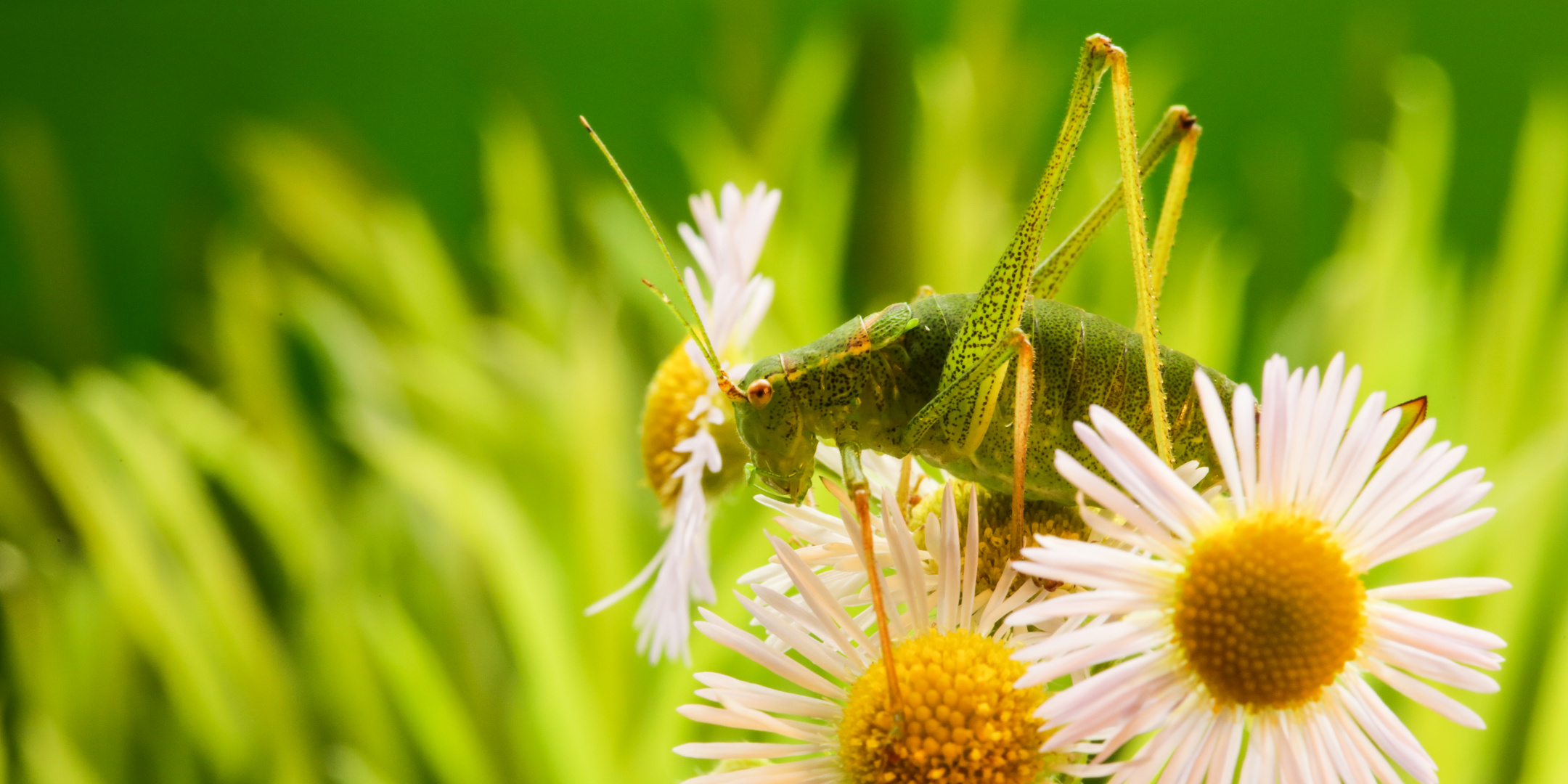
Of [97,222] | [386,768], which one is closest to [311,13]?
[97,222]

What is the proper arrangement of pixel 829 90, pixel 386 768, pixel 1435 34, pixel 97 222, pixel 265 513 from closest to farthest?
1. pixel 386 768
2. pixel 265 513
3. pixel 829 90
4. pixel 1435 34
5. pixel 97 222

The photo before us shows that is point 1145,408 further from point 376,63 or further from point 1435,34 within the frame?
point 376,63

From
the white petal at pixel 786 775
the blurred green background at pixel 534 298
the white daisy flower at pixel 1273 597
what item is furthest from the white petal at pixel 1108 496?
the blurred green background at pixel 534 298

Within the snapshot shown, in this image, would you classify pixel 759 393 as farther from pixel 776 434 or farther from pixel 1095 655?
pixel 1095 655

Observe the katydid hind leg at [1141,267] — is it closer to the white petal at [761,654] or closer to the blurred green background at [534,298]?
the white petal at [761,654]

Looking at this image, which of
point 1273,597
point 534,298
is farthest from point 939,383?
point 534,298

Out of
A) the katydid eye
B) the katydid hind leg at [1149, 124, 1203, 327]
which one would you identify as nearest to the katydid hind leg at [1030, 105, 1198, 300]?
the katydid hind leg at [1149, 124, 1203, 327]
